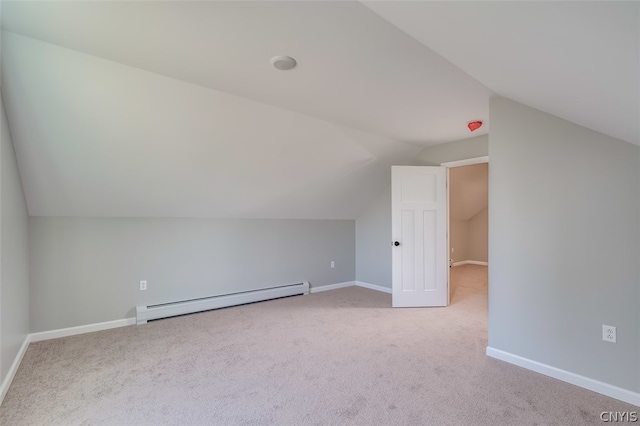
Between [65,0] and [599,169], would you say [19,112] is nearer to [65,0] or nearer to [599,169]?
[65,0]

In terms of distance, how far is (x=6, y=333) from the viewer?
87.8 inches

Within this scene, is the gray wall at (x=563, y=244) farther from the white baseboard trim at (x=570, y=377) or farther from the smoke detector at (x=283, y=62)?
the smoke detector at (x=283, y=62)

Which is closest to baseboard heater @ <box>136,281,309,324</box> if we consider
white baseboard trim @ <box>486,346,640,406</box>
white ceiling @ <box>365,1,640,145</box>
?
white baseboard trim @ <box>486,346,640,406</box>

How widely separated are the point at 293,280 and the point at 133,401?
2.94 metres

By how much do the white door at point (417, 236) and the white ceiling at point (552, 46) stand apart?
7.08ft

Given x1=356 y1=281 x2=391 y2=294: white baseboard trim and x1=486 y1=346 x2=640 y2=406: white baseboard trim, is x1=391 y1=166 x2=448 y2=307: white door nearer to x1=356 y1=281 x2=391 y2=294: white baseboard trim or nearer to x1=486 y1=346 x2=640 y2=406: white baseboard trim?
x1=356 y1=281 x2=391 y2=294: white baseboard trim

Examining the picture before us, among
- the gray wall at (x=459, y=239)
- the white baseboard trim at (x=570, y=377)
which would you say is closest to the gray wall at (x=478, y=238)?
the gray wall at (x=459, y=239)

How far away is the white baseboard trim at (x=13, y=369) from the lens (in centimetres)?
207

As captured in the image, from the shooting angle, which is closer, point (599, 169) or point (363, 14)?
point (363, 14)

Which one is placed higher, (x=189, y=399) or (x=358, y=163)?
(x=358, y=163)

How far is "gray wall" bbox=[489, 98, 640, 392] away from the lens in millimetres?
2084

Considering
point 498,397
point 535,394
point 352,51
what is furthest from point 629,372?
point 352,51

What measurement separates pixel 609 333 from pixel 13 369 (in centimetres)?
430

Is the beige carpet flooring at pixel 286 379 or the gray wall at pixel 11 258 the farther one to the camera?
the gray wall at pixel 11 258
